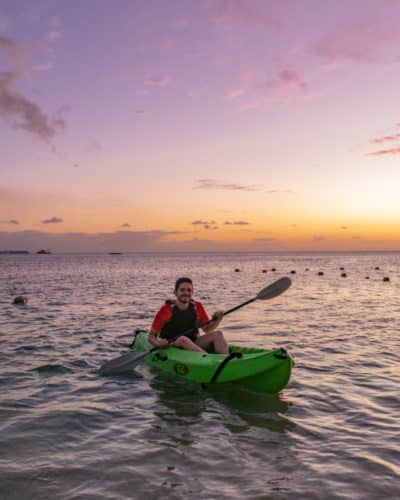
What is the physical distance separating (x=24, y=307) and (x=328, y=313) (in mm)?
13134

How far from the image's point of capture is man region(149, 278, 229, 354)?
8781mm

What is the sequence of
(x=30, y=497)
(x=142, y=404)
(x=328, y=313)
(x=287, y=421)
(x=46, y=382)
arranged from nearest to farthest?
(x=30, y=497) → (x=287, y=421) → (x=142, y=404) → (x=46, y=382) → (x=328, y=313)

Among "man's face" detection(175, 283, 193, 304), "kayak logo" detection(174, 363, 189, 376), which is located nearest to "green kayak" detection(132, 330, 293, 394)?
"kayak logo" detection(174, 363, 189, 376)

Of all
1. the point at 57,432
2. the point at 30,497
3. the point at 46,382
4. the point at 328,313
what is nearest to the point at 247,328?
the point at 328,313

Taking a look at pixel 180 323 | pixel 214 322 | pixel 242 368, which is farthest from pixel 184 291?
pixel 242 368

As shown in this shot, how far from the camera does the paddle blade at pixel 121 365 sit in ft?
29.0

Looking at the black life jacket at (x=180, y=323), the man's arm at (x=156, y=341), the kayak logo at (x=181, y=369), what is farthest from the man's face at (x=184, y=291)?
the kayak logo at (x=181, y=369)

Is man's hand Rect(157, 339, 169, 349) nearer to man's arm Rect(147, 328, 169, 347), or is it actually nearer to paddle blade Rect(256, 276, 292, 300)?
man's arm Rect(147, 328, 169, 347)

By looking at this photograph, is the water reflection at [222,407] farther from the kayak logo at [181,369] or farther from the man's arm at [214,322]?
the man's arm at [214,322]

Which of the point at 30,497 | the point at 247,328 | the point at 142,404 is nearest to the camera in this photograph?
the point at 30,497

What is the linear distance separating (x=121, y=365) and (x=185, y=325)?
149cm

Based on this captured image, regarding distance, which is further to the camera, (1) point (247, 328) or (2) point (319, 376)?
(1) point (247, 328)

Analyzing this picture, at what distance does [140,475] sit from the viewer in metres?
4.72

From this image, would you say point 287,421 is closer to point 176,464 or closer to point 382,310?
point 176,464
